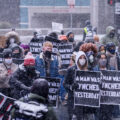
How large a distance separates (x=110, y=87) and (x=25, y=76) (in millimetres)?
1364

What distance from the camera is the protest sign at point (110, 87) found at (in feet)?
20.5

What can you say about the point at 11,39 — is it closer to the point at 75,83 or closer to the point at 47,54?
the point at 47,54

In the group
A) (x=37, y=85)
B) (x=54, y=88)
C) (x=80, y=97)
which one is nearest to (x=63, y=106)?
(x=54, y=88)

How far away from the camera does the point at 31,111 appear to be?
12.6ft

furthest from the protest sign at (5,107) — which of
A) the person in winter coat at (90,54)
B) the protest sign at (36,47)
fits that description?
the protest sign at (36,47)

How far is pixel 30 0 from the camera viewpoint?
96.3 ft

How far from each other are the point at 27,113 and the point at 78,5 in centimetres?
2573

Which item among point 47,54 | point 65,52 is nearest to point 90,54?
point 47,54

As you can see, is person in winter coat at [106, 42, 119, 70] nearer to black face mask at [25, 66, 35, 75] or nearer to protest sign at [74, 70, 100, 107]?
protest sign at [74, 70, 100, 107]

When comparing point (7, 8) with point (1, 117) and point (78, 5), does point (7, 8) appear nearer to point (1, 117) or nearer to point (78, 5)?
point (78, 5)

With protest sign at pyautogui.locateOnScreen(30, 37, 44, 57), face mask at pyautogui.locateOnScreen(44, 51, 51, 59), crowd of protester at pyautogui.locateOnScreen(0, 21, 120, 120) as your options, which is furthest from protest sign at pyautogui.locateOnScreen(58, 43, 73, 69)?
face mask at pyautogui.locateOnScreen(44, 51, 51, 59)

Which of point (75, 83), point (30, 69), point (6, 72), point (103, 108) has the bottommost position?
point (103, 108)

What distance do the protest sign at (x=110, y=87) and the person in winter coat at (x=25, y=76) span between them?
110 cm

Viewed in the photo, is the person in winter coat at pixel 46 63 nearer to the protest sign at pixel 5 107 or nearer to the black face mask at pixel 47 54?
the black face mask at pixel 47 54
